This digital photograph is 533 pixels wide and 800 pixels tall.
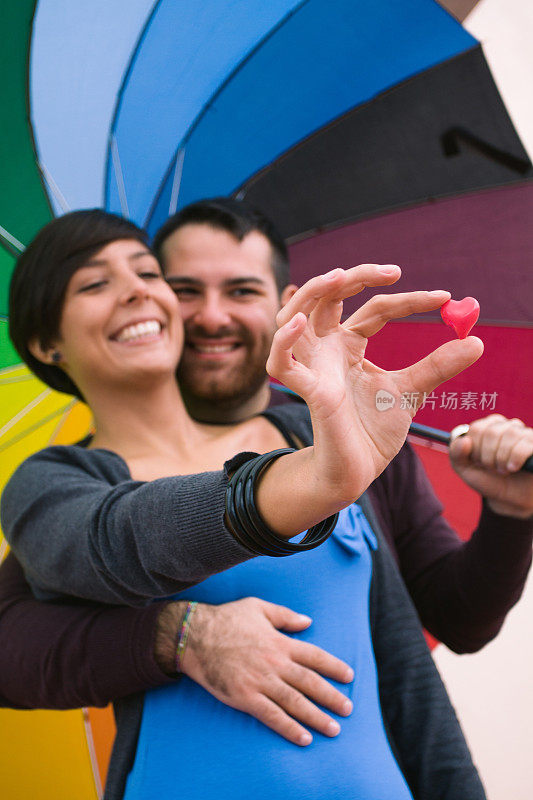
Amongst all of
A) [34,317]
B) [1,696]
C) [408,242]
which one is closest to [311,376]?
[408,242]

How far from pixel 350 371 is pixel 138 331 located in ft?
2.15

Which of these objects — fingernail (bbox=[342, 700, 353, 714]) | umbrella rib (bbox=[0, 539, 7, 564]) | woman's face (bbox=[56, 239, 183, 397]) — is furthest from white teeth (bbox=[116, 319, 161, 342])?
fingernail (bbox=[342, 700, 353, 714])

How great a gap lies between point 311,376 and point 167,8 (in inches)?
38.5

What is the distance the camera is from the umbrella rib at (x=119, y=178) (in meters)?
1.37

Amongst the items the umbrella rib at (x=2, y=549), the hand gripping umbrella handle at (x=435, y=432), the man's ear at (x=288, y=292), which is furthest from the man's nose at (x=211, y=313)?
the umbrella rib at (x=2, y=549)

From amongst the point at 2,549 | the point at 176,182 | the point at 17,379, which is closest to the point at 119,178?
the point at 176,182

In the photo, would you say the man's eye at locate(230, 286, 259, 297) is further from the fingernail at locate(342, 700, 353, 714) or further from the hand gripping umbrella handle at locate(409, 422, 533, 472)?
the fingernail at locate(342, 700, 353, 714)

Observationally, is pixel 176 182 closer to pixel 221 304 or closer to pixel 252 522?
pixel 221 304

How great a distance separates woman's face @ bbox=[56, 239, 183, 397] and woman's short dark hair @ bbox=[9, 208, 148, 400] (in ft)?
0.06

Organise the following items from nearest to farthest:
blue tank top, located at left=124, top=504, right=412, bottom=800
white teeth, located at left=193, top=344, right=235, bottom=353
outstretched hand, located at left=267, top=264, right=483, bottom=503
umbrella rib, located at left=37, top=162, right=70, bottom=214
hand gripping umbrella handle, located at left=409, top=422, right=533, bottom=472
Result: 1. outstretched hand, located at left=267, top=264, right=483, bottom=503
2. blue tank top, located at left=124, top=504, right=412, bottom=800
3. hand gripping umbrella handle, located at left=409, top=422, right=533, bottom=472
4. umbrella rib, located at left=37, top=162, right=70, bottom=214
5. white teeth, located at left=193, top=344, right=235, bottom=353

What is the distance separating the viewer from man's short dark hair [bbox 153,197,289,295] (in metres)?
1.46

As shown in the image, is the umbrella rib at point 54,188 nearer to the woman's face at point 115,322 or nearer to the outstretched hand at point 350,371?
the woman's face at point 115,322

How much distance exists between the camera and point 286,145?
1425 millimetres

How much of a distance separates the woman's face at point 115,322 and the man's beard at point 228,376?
217 millimetres
